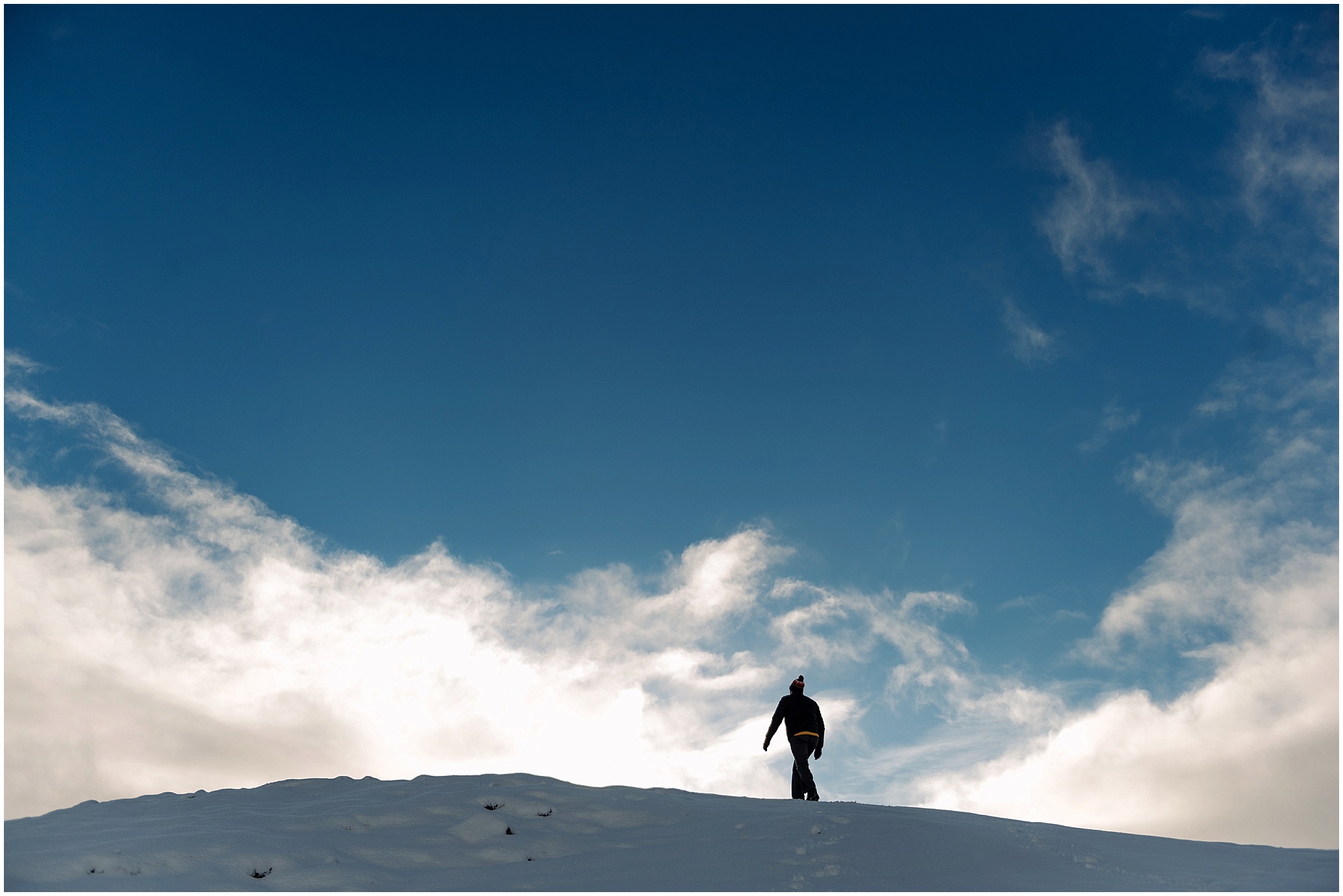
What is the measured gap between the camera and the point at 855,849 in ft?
25.2

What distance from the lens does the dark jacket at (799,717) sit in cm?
1270

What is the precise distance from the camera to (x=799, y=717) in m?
12.7

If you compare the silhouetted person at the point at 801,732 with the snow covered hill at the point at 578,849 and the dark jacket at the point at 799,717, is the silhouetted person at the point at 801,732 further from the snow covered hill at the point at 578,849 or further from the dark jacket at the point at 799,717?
the snow covered hill at the point at 578,849

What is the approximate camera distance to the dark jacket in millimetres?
12695

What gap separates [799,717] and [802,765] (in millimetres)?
707

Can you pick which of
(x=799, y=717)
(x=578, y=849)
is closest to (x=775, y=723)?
(x=799, y=717)

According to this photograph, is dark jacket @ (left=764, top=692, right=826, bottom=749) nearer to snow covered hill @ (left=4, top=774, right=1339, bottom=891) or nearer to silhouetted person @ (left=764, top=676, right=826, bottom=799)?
silhouetted person @ (left=764, top=676, right=826, bottom=799)

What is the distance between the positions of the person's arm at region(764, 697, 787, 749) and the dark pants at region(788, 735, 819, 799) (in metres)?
0.31

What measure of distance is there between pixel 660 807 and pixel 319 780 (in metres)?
5.26

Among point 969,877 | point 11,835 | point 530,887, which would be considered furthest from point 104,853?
point 969,877

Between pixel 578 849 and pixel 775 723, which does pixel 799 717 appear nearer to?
pixel 775 723

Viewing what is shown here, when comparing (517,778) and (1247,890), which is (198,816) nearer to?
(517,778)

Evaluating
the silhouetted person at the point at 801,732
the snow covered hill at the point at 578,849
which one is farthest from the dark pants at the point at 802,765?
the snow covered hill at the point at 578,849

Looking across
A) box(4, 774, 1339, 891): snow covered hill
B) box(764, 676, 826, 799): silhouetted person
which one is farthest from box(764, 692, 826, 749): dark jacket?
box(4, 774, 1339, 891): snow covered hill
